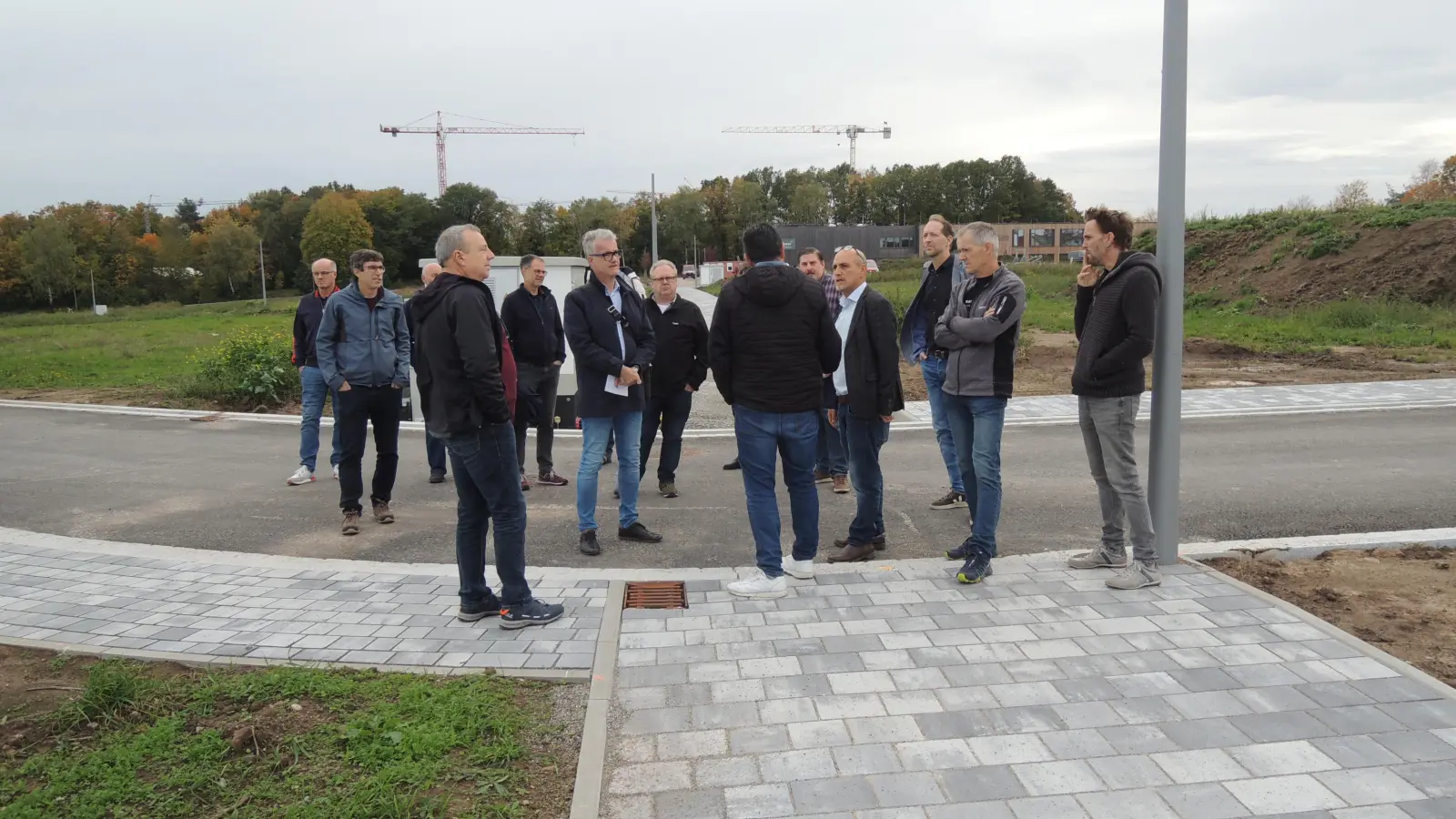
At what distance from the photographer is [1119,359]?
491cm

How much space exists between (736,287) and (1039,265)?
162ft

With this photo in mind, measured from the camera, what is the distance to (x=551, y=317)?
7.86 metres

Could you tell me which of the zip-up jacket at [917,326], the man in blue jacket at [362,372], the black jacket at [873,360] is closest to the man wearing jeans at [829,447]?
the zip-up jacket at [917,326]

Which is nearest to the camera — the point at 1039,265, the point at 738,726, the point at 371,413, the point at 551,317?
the point at 738,726

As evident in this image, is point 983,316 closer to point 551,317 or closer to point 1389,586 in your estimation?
point 1389,586

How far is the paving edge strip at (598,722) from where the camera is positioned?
10.1 feet

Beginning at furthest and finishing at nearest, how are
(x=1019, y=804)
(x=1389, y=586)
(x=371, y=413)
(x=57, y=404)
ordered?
(x=57, y=404) < (x=371, y=413) < (x=1389, y=586) < (x=1019, y=804)

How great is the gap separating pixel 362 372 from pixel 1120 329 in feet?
16.9

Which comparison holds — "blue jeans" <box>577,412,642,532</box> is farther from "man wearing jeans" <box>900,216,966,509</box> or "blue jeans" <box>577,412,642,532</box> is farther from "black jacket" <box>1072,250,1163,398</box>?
"black jacket" <box>1072,250,1163,398</box>

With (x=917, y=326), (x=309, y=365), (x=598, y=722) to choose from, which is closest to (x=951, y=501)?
(x=917, y=326)

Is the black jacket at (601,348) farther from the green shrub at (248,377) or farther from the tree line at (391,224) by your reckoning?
the tree line at (391,224)

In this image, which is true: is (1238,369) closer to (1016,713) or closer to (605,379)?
(605,379)

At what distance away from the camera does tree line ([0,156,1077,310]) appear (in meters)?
78.3

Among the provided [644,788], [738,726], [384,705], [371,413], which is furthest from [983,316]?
[371,413]
